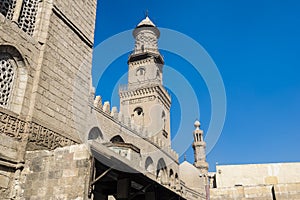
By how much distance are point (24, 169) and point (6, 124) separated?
868mm

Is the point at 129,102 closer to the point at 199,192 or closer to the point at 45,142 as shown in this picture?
the point at 199,192

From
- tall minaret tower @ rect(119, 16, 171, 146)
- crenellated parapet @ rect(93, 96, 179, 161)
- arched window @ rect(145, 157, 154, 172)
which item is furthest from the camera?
tall minaret tower @ rect(119, 16, 171, 146)

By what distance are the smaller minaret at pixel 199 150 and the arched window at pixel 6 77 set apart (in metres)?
29.0

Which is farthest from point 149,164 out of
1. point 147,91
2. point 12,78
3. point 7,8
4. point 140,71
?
point 7,8

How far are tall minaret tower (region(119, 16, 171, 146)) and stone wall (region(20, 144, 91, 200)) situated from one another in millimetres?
20035

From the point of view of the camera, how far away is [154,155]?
20.6 meters

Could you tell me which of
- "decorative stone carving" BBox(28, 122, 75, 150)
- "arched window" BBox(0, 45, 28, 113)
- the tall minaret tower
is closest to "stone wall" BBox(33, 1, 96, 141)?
"decorative stone carving" BBox(28, 122, 75, 150)

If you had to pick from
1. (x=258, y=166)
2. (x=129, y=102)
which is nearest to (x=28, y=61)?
(x=258, y=166)

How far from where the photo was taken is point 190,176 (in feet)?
104

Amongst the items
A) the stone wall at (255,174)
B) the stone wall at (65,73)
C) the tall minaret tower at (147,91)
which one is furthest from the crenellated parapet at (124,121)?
the stone wall at (65,73)

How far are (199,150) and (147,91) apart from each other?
1103 centimetres

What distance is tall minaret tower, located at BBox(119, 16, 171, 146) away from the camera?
27.2m

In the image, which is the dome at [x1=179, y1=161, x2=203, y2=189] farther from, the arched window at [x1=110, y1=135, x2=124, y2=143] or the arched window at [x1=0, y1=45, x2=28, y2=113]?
the arched window at [x1=0, y1=45, x2=28, y2=113]

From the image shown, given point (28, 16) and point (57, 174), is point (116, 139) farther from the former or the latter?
point (57, 174)
